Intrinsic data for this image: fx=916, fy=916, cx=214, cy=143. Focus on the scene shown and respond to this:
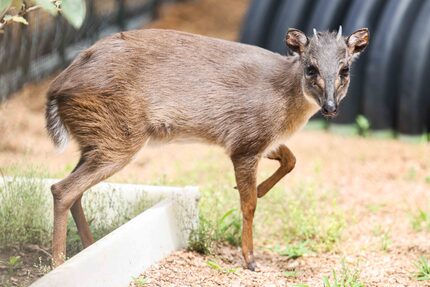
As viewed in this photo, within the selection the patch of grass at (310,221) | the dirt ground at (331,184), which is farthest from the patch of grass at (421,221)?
the patch of grass at (310,221)

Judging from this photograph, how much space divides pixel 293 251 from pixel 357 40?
1529 mm

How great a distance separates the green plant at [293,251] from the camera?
631cm

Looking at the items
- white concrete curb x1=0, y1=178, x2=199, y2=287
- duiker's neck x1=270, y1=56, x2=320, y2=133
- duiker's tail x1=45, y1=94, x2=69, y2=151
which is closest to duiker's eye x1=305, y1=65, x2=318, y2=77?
duiker's neck x1=270, y1=56, x2=320, y2=133

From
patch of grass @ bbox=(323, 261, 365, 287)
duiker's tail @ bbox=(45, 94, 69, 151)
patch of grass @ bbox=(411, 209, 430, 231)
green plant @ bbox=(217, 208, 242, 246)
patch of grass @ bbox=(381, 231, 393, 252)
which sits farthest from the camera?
patch of grass @ bbox=(411, 209, 430, 231)

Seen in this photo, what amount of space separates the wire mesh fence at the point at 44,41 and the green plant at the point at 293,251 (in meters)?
3.86

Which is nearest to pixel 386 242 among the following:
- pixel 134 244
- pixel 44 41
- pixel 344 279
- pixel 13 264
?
pixel 344 279

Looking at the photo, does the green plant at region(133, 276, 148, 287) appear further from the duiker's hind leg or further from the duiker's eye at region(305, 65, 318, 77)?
the duiker's eye at region(305, 65, 318, 77)

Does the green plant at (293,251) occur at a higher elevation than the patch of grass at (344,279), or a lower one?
lower

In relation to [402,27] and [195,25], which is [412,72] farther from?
[195,25]

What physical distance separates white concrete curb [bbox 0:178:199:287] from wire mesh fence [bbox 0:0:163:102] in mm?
Answer: 3703

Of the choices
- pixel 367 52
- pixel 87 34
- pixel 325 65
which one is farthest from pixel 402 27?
pixel 325 65

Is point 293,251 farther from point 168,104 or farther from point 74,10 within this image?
point 74,10

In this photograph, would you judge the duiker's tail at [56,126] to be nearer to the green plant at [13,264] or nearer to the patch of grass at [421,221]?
the green plant at [13,264]

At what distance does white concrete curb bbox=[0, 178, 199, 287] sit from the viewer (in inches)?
182
